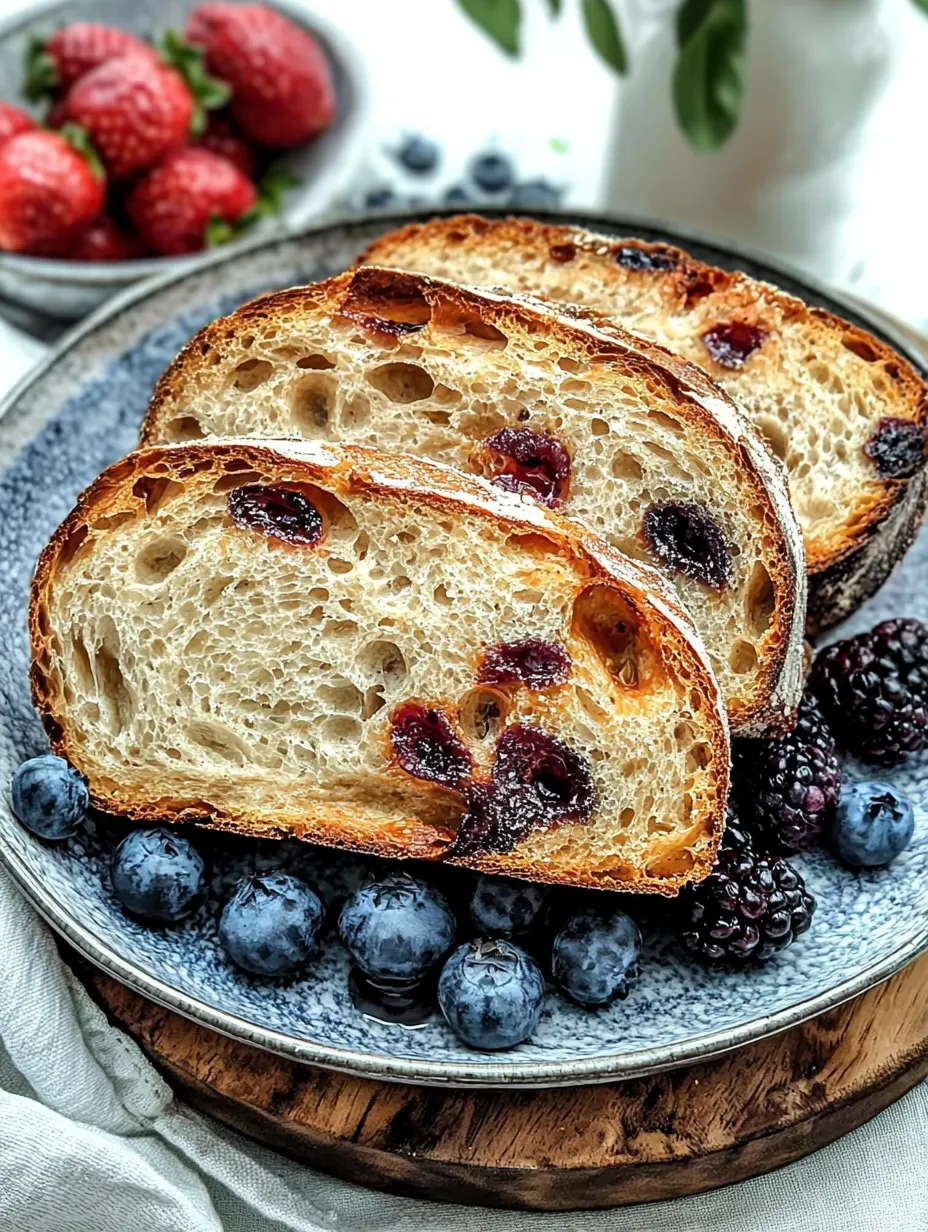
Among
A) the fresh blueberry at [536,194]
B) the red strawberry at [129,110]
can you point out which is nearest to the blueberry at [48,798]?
the red strawberry at [129,110]

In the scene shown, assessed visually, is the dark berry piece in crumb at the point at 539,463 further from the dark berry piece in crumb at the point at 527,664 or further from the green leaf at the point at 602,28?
the green leaf at the point at 602,28

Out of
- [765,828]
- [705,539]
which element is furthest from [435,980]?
[705,539]

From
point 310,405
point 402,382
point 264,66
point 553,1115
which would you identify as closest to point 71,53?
point 264,66

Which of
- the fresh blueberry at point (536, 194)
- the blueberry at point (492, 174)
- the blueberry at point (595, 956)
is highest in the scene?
the fresh blueberry at point (536, 194)

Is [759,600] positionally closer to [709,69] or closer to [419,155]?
[709,69]

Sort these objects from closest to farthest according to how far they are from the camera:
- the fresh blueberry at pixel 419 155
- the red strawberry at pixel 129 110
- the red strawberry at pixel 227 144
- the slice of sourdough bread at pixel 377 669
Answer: the slice of sourdough bread at pixel 377 669
the red strawberry at pixel 129 110
the red strawberry at pixel 227 144
the fresh blueberry at pixel 419 155

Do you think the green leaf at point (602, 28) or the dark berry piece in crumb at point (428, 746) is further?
the green leaf at point (602, 28)


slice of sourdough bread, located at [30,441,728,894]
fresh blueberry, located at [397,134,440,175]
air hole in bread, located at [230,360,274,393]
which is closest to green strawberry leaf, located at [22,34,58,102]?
fresh blueberry, located at [397,134,440,175]

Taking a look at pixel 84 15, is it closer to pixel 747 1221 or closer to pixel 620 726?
pixel 620 726
